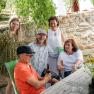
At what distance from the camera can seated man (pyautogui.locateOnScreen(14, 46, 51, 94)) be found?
14.3 ft

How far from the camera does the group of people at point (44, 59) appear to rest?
4.41 m

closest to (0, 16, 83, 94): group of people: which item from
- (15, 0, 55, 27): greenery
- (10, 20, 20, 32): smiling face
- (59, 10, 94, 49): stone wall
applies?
(10, 20, 20, 32): smiling face

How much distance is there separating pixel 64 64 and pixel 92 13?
22.1ft

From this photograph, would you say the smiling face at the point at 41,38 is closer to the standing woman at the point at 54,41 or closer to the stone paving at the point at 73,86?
the standing woman at the point at 54,41

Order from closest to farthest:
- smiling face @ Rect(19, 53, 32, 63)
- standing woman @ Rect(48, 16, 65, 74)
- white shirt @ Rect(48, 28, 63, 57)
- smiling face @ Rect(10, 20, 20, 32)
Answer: smiling face @ Rect(19, 53, 32, 63)
smiling face @ Rect(10, 20, 20, 32)
standing woman @ Rect(48, 16, 65, 74)
white shirt @ Rect(48, 28, 63, 57)

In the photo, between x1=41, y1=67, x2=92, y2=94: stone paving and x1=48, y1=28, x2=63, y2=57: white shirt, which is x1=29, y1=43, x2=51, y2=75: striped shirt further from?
x1=41, y1=67, x2=92, y2=94: stone paving

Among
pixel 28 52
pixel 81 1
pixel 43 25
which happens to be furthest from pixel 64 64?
pixel 81 1

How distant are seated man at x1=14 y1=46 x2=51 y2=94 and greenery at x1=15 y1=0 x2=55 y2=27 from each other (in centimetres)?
451

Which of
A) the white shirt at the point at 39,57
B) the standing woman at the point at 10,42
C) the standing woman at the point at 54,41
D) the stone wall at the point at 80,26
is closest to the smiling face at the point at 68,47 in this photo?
the white shirt at the point at 39,57

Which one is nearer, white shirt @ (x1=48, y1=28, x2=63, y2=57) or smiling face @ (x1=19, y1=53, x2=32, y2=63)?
smiling face @ (x1=19, y1=53, x2=32, y2=63)

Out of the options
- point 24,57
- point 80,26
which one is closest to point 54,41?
point 24,57

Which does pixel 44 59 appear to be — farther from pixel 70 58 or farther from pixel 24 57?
pixel 24 57

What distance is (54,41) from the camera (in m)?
6.50

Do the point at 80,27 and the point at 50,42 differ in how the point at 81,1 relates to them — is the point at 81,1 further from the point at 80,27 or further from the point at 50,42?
the point at 50,42
